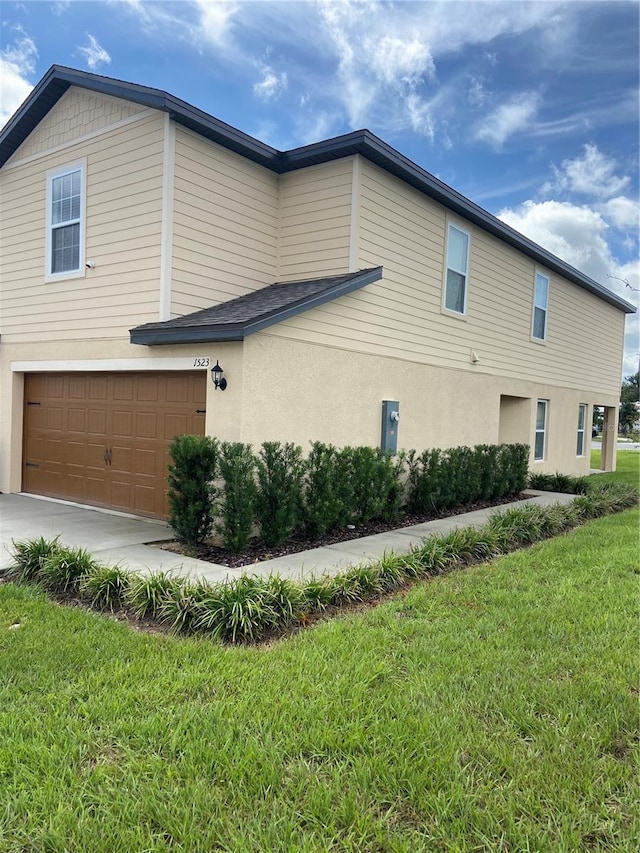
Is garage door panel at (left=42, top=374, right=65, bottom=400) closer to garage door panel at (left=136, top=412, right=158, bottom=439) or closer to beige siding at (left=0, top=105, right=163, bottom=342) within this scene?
beige siding at (left=0, top=105, right=163, bottom=342)

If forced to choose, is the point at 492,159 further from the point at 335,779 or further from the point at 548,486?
the point at 335,779

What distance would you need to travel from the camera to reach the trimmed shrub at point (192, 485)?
6.73 meters

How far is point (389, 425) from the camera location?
9836 mm

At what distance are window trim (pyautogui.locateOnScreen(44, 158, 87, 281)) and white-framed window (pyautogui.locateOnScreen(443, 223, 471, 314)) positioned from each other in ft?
21.7

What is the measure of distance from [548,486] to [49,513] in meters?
10.7

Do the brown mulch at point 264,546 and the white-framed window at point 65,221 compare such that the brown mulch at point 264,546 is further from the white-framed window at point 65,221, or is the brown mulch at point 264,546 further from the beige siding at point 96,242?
the white-framed window at point 65,221

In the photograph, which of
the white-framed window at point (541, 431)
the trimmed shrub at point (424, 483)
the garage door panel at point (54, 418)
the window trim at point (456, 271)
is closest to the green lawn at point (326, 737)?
the trimmed shrub at point (424, 483)

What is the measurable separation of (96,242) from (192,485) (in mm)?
4794

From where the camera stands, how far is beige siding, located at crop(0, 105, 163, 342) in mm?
8430

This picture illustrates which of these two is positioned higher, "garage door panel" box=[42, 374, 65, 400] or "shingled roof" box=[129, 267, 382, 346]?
"shingled roof" box=[129, 267, 382, 346]

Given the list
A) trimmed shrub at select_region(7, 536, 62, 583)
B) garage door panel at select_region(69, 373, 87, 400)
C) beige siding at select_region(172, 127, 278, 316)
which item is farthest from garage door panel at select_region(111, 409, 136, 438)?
trimmed shrub at select_region(7, 536, 62, 583)

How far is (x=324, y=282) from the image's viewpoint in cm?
906

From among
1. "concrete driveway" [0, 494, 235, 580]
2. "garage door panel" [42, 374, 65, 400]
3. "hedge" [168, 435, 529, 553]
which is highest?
"garage door panel" [42, 374, 65, 400]

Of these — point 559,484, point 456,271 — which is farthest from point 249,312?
point 559,484
